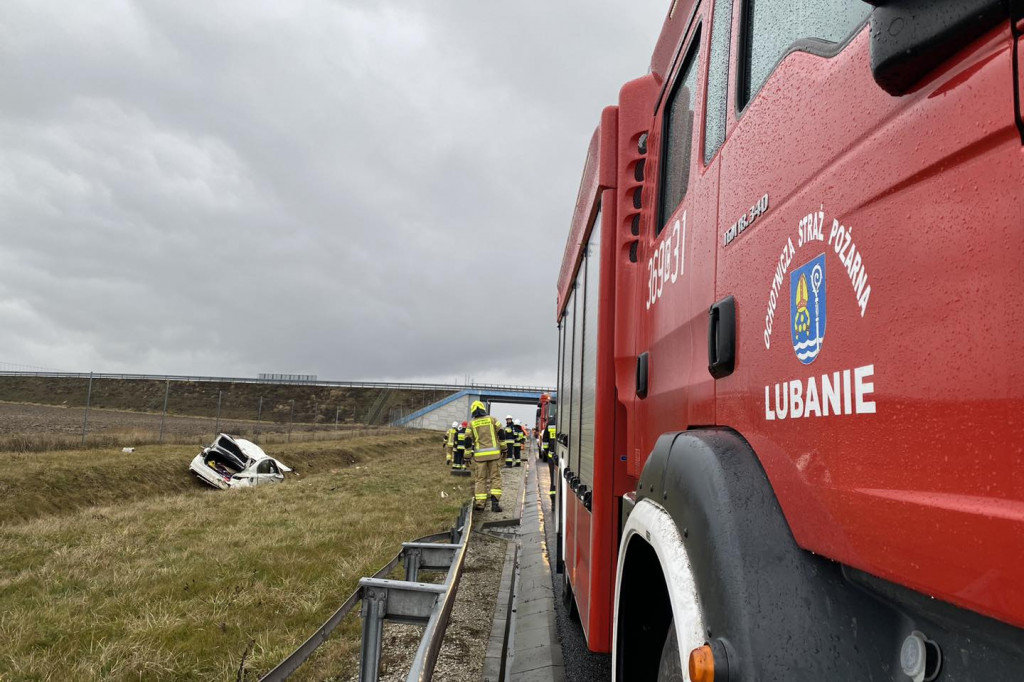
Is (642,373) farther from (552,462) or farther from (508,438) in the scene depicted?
(508,438)

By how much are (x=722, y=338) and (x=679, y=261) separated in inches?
27.2

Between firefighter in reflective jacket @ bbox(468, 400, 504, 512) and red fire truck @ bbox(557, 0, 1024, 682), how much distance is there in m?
10.2

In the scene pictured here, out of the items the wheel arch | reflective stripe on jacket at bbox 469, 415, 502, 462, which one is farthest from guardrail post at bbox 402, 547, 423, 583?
reflective stripe on jacket at bbox 469, 415, 502, 462

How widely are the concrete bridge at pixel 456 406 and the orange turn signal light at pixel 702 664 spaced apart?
161ft

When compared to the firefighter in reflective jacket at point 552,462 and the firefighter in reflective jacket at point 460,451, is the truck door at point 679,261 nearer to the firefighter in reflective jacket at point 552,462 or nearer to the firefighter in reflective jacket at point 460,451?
the firefighter in reflective jacket at point 552,462

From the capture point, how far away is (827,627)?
50.7 inches

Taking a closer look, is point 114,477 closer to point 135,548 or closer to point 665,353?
point 135,548

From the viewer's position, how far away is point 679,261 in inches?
96.0

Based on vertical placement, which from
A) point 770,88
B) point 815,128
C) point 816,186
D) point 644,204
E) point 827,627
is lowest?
point 827,627

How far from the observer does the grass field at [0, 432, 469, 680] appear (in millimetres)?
4746

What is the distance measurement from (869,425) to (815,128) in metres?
0.65

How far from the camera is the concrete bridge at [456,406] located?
6028 centimetres

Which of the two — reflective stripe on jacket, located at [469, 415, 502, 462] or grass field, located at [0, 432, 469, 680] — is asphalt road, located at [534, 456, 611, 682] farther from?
reflective stripe on jacket, located at [469, 415, 502, 462]

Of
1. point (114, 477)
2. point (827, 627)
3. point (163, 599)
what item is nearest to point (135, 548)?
point (163, 599)
